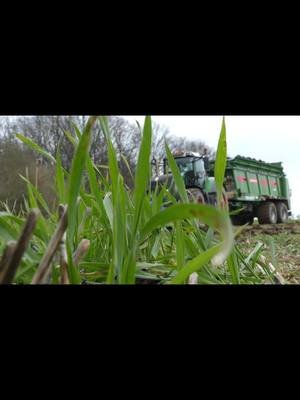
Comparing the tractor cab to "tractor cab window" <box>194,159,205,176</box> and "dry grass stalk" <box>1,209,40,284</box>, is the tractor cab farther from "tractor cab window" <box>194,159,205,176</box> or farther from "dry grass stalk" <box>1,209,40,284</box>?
"dry grass stalk" <box>1,209,40,284</box>

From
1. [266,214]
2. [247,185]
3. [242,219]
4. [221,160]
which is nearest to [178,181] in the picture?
[221,160]

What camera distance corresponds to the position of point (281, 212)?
11070 mm

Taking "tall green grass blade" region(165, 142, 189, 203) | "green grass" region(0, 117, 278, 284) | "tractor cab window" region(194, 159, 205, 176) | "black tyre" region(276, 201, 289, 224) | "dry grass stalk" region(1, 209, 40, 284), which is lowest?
"dry grass stalk" region(1, 209, 40, 284)

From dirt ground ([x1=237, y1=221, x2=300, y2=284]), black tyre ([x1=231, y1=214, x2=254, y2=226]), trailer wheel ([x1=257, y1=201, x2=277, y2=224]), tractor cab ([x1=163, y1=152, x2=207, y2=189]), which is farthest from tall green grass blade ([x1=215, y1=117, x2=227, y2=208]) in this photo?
trailer wheel ([x1=257, y1=201, x2=277, y2=224])

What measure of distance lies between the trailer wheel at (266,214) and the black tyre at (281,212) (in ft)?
2.91

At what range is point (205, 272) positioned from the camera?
43 centimetres

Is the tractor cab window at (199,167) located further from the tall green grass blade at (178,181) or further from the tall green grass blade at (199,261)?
the tall green grass blade at (199,261)

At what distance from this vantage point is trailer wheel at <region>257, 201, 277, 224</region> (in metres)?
9.85

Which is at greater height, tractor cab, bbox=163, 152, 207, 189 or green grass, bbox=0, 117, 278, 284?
tractor cab, bbox=163, 152, 207, 189

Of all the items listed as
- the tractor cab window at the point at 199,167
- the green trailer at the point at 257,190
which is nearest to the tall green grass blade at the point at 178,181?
the tractor cab window at the point at 199,167

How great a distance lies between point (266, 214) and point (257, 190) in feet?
2.31
